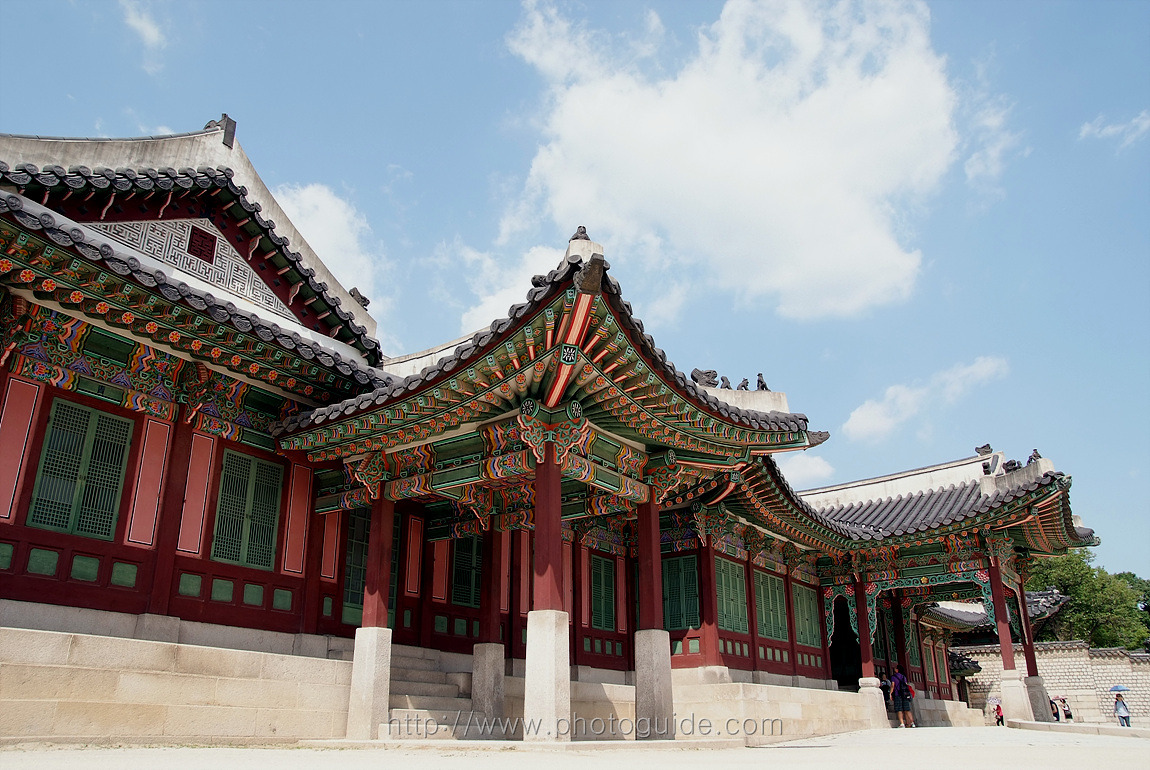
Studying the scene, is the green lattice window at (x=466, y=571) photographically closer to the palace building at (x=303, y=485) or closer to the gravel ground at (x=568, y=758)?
the palace building at (x=303, y=485)

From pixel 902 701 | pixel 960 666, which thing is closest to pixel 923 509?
pixel 902 701

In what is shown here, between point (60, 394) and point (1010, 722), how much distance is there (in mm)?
20352

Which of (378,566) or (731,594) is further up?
(731,594)

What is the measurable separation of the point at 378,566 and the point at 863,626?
14.4 metres

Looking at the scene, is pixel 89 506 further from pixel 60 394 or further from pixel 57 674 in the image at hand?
pixel 57 674

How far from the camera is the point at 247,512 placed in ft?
39.2

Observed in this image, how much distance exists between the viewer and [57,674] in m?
8.43

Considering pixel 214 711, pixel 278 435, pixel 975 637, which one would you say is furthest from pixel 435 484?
pixel 975 637

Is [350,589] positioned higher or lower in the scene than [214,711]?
higher

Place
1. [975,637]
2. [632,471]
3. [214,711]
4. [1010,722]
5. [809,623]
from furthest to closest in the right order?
[975,637] → [809,623] → [1010,722] → [632,471] → [214,711]

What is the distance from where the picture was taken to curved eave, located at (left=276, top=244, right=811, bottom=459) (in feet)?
30.9

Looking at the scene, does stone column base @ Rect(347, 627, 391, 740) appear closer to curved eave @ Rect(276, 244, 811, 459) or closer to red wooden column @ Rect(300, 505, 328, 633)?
red wooden column @ Rect(300, 505, 328, 633)

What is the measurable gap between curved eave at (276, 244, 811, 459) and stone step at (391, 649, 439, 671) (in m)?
3.58

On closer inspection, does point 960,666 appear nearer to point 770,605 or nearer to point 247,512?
point 770,605
